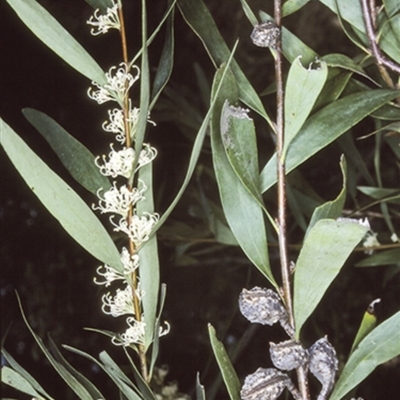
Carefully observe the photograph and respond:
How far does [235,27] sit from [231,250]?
1.02 ft

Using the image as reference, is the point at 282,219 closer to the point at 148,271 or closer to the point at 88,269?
the point at 148,271

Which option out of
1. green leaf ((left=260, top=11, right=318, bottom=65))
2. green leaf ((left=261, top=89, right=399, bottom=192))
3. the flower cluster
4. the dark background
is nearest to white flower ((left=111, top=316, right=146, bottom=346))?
the flower cluster

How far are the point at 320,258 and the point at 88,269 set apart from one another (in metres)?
0.48

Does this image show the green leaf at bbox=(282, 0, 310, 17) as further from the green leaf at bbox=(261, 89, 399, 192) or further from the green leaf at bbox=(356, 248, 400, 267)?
the green leaf at bbox=(356, 248, 400, 267)

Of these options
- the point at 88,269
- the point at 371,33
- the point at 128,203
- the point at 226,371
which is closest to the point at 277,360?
the point at 226,371

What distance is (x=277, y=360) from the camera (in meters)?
0.40

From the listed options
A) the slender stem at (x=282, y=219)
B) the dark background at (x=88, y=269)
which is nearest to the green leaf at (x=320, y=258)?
the slender stem at (x=282, y=219)

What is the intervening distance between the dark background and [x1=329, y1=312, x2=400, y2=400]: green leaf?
367 millimetres

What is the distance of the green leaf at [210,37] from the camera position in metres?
0.48

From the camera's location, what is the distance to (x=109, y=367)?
0.43 m

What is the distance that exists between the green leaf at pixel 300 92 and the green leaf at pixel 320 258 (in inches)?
2.9

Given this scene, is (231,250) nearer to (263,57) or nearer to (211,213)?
(211,213)

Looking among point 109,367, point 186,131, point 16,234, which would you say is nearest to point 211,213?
point 186,131

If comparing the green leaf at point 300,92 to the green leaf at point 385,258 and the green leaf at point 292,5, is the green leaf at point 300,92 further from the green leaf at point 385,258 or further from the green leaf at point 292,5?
the green leaf at point 385,258
